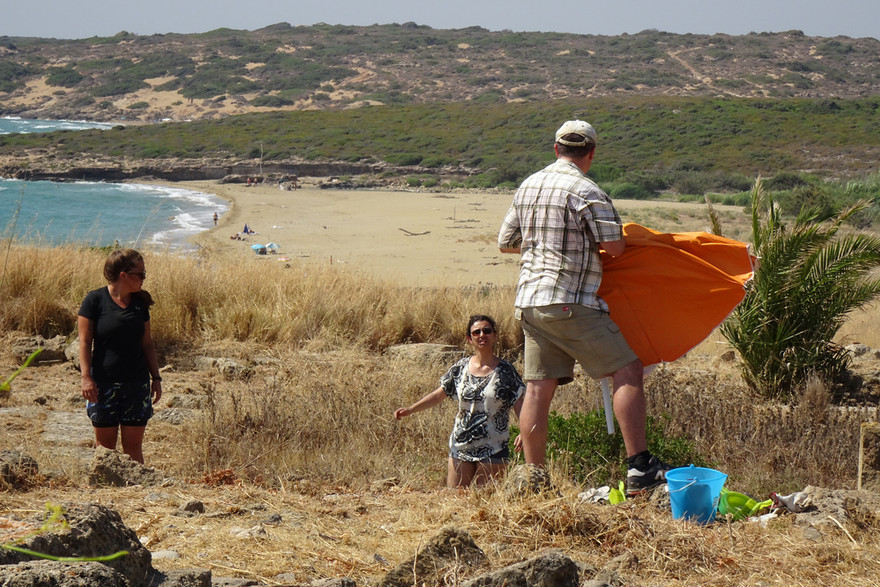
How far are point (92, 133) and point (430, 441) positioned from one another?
66178 millimetres

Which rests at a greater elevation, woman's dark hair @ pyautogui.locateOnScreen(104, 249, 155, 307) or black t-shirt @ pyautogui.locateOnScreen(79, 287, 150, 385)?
woman's dark hair @ pyautogui.locateOnScreen(104, 249, 155, 307)

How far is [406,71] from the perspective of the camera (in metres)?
102

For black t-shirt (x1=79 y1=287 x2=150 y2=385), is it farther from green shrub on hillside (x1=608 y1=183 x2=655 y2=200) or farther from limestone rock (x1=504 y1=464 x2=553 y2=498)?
green shrub on hillside (x1=608 y1=183 x2=655 y2=200)

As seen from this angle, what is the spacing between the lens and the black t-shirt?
16.7 ft

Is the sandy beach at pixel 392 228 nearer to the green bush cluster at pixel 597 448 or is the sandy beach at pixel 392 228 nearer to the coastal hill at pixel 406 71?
the green bush cluster at pixel 597 448

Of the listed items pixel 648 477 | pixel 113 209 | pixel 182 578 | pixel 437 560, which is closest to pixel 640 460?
pixel 648 477

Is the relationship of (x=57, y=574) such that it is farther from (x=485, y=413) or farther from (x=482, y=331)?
(x=482, y=331)

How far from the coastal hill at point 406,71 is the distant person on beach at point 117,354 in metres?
81.9

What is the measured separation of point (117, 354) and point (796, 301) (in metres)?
5.79

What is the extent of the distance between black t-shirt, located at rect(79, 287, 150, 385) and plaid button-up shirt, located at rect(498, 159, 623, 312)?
2.29 metres

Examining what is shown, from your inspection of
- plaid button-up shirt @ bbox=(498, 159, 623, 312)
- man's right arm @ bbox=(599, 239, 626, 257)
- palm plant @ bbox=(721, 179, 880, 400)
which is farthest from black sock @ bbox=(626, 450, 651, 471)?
palm plant @ bbox=(721, 179, 880, 400)

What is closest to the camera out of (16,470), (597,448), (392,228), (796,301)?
(16,470)

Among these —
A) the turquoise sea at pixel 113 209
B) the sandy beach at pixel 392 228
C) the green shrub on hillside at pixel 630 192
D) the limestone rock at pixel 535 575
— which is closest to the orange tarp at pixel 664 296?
the limestone rock at pixel 535 575

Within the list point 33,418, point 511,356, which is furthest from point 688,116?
point 33,418
